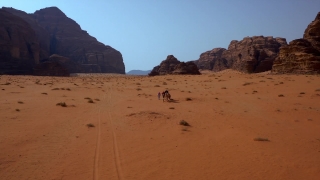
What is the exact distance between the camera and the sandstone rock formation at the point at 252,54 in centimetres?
6388

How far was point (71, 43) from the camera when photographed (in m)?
132

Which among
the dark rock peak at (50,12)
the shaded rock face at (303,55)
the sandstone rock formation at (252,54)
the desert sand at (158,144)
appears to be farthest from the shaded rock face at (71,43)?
the desert sand at (158,144)

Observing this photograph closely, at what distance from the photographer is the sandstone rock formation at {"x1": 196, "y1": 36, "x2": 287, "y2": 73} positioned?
2515 inches

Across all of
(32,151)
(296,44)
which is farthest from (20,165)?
(296,44)

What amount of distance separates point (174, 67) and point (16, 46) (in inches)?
2002

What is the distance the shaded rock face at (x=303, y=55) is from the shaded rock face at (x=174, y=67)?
1977 centimetres

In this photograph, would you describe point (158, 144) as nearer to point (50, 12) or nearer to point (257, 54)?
point (257, 54)

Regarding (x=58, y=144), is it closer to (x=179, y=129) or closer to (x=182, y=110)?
(x=179, y=129)

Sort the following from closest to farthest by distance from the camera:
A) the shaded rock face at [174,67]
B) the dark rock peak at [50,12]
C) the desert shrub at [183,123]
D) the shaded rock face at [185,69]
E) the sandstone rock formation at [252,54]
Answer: the desert shrub at [183,123], the shaded rock face at [185,69], the shaded rock face at [174,67], the sandstone rock formation at [252,54], the dark rock peak at [50,12]

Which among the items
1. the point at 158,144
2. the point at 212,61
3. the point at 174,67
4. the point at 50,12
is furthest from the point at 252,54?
the point at 50,12

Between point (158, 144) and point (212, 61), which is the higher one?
point (212, 61)

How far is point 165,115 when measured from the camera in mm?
12609

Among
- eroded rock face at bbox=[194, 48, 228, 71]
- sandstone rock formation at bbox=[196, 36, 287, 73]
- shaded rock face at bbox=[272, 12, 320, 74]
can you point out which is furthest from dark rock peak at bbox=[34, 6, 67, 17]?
shaded rock face at bbox=[272, 12, 320, 74]

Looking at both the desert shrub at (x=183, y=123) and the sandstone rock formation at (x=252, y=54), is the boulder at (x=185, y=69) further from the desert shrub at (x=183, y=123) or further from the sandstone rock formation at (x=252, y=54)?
the desert shrub at (x=183, y=123)
